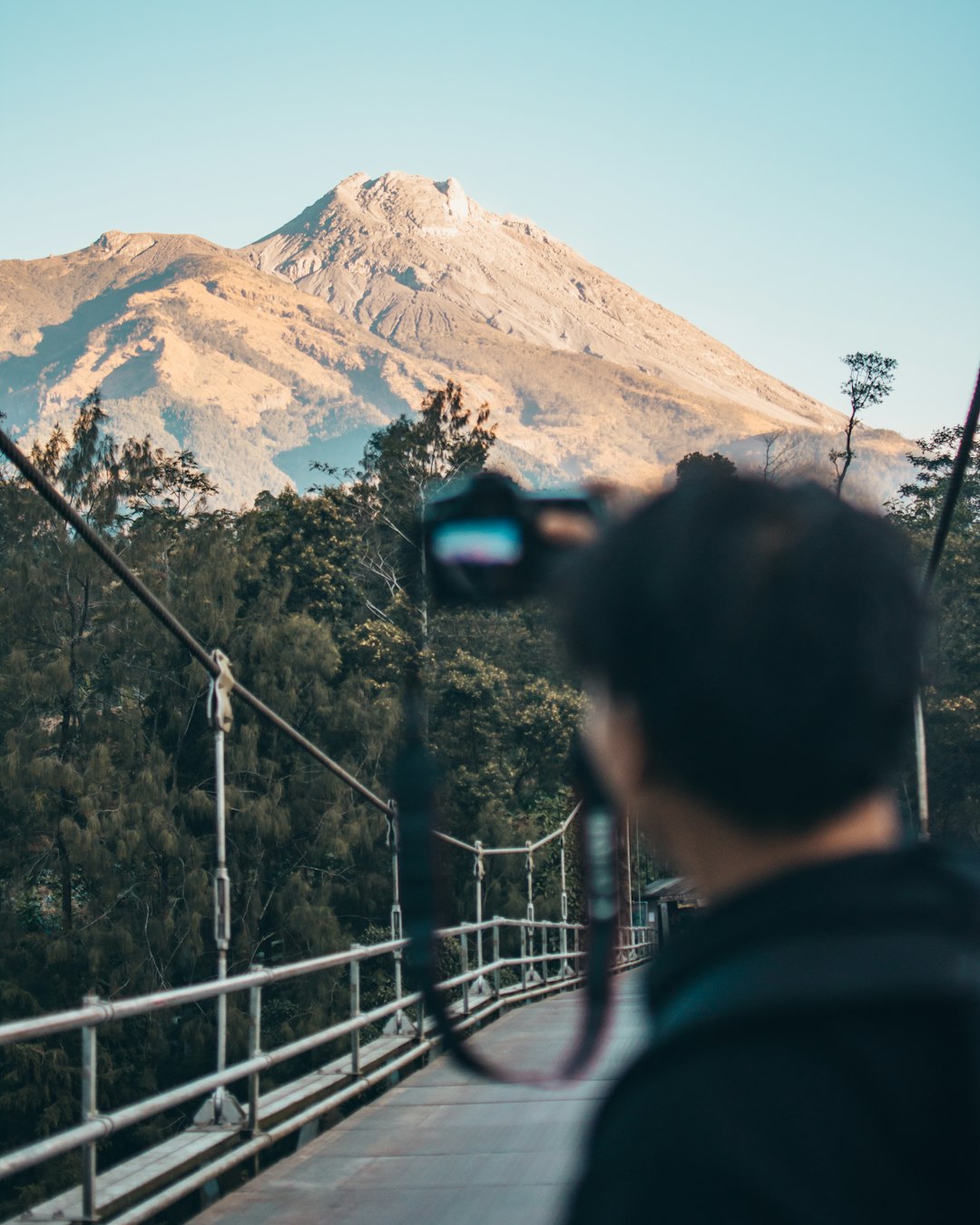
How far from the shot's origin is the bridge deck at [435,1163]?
4840 millimetres

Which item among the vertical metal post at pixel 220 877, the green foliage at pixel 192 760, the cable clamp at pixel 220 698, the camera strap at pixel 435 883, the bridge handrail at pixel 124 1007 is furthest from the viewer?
the green foliage at pixel 192 760

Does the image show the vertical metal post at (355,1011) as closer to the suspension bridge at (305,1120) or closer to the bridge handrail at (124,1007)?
the suspension bridge at (305,1120)

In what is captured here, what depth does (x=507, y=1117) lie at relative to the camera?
6.74 metres

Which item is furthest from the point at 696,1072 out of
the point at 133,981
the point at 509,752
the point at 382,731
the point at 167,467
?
the point at 167,467

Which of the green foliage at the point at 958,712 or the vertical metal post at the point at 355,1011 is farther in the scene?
the green foliage at the point at 958,712

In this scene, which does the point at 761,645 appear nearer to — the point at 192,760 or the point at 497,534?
the point at 497,534

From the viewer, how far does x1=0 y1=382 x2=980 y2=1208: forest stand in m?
23.9

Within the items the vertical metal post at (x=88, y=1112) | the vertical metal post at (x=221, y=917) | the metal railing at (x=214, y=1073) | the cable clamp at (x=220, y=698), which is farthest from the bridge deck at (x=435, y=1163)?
the cable clamp at (x=220, y=698)

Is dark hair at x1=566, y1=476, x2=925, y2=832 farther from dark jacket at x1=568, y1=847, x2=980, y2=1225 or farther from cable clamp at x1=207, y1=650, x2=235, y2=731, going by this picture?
cable clamp at x1=207, y1=650, x2=235, y2=731

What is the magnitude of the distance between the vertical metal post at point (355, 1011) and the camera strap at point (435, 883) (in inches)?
224

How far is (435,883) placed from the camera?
73cm

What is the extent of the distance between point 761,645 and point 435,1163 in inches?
216

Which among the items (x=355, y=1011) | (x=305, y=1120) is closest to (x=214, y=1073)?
(x=305, y=1120)

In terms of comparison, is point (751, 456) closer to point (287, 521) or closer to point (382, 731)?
point (382, 731)
